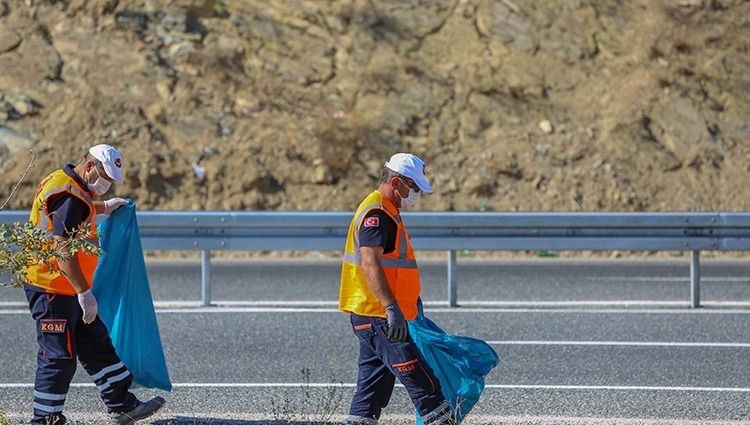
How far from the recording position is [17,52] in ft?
61.2

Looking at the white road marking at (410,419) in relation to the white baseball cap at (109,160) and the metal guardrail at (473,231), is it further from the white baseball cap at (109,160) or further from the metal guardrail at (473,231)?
the metal guardrail at (473,231)

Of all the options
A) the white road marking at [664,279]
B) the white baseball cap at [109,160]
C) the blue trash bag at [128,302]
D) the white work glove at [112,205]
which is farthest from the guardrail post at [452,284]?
the white baseball cap at [109,160]

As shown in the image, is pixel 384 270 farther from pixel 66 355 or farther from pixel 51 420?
pixel 51 420

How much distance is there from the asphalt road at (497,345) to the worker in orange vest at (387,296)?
1.05 feet

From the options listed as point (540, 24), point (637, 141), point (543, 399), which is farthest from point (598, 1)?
point (543, 399)

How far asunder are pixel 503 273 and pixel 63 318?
7630mm

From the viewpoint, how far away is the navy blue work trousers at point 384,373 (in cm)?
591

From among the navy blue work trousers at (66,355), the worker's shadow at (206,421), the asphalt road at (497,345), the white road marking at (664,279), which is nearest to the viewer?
the navy blue work trousers at (66,355)

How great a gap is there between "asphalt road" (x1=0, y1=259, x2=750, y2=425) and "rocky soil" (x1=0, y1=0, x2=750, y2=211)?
3454mm

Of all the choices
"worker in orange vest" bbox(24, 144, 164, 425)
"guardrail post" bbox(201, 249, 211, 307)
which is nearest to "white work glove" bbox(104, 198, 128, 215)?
"worker in orange vest" bbox(24, 144, 164, 425)

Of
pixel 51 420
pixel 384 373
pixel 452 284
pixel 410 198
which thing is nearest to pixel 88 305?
pixel 51 420

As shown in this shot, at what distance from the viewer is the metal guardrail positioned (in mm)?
11281

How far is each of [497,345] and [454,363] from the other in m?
3.26

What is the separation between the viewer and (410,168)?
5.98 metres
